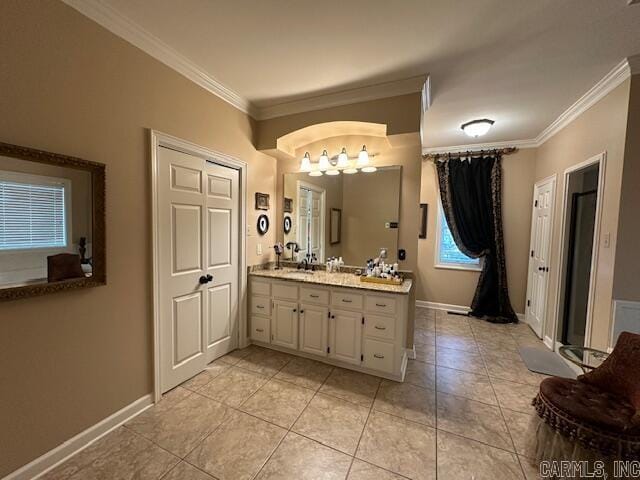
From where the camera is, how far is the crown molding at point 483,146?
13.0 feet

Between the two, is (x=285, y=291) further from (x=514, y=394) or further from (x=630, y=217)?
(x=630, y=217)

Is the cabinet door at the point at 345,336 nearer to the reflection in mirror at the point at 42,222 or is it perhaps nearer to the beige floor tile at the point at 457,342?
the beige floor tile at the point at 457,342

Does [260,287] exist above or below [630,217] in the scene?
below

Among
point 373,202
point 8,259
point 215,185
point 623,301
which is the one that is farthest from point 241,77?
point 623,301

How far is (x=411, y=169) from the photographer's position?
2844 mm

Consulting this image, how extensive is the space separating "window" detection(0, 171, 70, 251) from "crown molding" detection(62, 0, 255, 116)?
1.07 metres

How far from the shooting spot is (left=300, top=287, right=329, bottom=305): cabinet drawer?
271 centimetres

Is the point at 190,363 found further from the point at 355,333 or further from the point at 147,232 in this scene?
the point at 355,333

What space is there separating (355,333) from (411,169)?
1.83 meters

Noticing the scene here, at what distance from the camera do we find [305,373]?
2.59 meters

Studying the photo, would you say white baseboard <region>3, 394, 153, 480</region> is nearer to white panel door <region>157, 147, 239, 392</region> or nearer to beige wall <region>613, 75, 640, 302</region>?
white panel door <region>157, 147, 239, 392</region>

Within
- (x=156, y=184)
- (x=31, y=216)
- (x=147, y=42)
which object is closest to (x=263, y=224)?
(x=156, y=184)

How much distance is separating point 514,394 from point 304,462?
1.93 m

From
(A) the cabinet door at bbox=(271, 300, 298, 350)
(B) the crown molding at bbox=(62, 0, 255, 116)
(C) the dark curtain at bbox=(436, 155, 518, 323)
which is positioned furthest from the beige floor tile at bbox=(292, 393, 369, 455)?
(C) the dark curtain at bbox=(436, 155, 518, 323)
